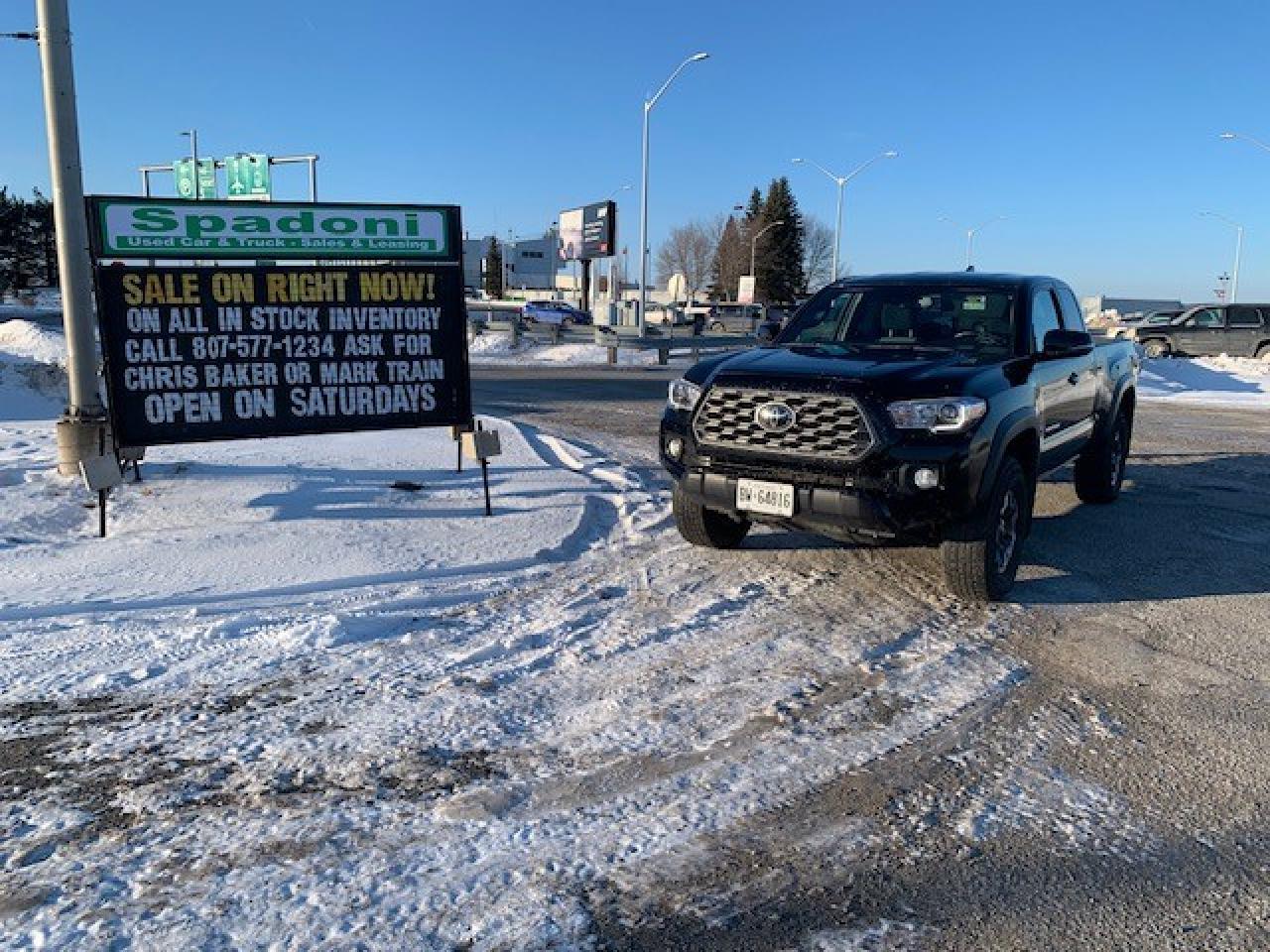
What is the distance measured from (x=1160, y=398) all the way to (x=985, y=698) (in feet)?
60.6

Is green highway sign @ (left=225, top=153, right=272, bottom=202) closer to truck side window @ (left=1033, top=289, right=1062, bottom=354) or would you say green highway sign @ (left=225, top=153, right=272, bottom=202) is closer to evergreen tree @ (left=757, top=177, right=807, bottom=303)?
truck side window @ (left=1033, top=289, right=1062, bottom=354)

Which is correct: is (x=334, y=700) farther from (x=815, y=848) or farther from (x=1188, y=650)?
(x=1188, y=650)

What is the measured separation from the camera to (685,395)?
5.92 metres

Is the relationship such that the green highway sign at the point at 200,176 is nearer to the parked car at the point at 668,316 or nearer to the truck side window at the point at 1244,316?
the parked car at the point at 668,316

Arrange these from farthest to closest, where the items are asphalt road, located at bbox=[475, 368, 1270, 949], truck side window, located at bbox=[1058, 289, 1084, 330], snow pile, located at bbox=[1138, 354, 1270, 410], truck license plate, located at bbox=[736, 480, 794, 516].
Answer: snow pile, located at bbox=[1138, 354, 1270, 410], truck side window, located at bbox=[1058, 289, 1084, 330], truck license plate, located at bbox=[736, 480, 794, 516], asphalt road, located at bbox=[475, 368, 1270, 949]

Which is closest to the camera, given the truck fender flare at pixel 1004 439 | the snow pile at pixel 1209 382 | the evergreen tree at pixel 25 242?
the truck fender flare at pixel 1004 439

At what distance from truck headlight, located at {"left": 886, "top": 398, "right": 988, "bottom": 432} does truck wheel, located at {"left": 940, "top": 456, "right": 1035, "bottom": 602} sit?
50 centimetres

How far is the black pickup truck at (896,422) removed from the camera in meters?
5.11

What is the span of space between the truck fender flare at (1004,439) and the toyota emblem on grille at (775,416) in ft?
3.46

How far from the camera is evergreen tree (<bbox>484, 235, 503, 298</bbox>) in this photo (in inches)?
4456

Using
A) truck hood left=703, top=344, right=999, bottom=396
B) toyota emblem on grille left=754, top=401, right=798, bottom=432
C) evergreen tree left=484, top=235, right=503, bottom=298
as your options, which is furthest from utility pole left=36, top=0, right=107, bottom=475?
evergreen tree left=484, top=235, right=503, bottom=298

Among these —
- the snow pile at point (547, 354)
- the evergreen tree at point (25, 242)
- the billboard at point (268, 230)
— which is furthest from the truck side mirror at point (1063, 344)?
the evergreen tree at point (25, 242)

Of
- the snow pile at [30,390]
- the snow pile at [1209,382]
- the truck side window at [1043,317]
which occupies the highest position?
the truck side window at [1043,317]

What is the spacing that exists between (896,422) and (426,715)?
2776 mm
